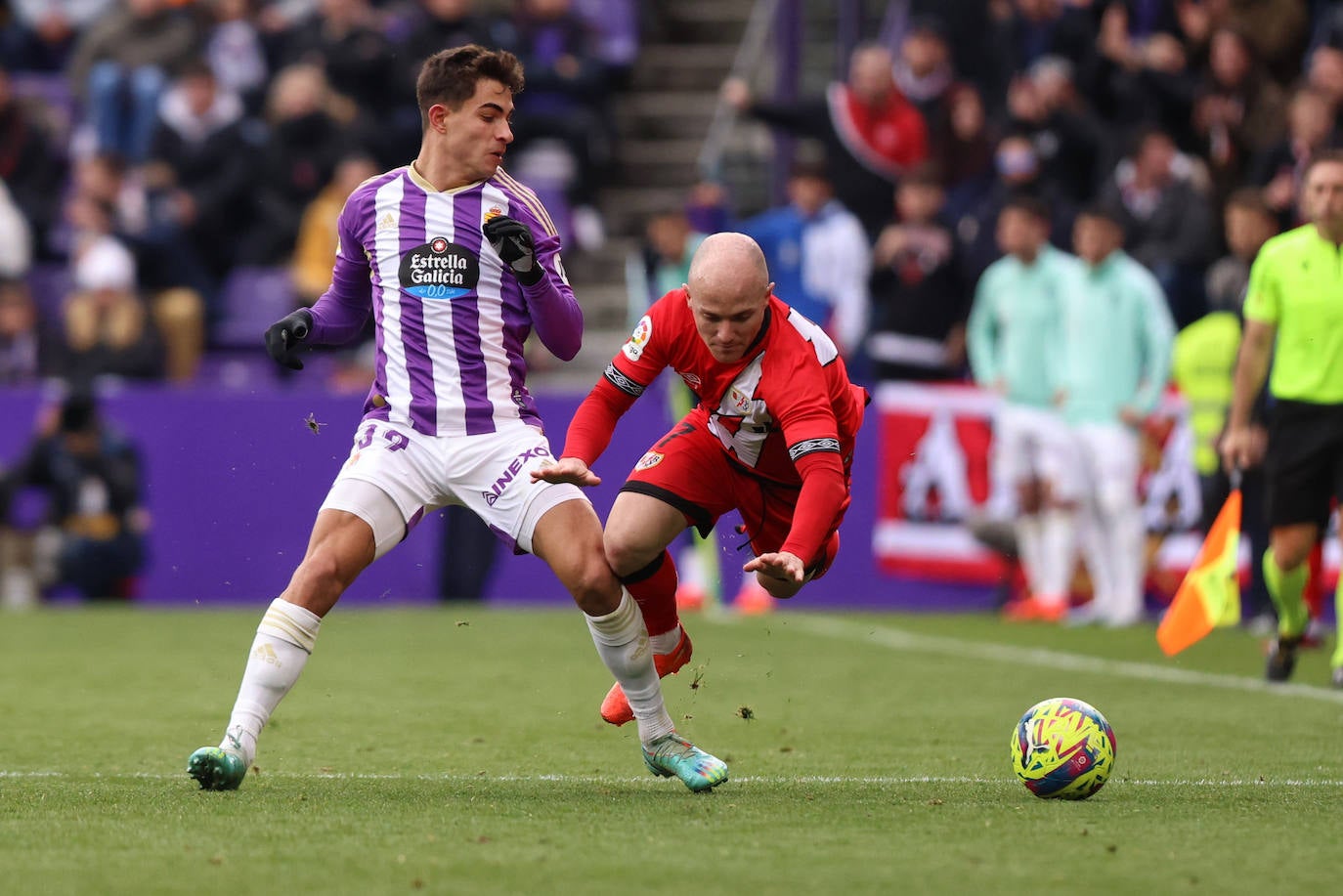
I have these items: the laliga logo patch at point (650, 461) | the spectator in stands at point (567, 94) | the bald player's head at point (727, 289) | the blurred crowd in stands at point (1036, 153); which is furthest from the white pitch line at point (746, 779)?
the spectator in stands at point (567, 94)

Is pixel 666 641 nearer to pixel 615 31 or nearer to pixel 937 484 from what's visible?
pixel 937 484

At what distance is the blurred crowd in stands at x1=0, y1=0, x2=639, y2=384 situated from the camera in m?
16.8

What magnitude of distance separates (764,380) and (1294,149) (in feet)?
25.3

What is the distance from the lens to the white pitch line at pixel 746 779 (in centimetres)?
670

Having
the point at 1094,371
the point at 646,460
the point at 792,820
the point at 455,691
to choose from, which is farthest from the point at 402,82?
the point at 792,820

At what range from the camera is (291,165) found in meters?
17.6

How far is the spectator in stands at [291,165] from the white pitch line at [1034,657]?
582 cm

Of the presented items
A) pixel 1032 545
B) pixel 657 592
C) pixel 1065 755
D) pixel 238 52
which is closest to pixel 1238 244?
pixel 1032 545

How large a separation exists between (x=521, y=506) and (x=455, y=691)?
3592 millimetres

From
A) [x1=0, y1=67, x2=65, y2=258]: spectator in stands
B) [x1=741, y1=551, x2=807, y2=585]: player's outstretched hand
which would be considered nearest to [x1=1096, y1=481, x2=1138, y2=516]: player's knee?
[x1=741, y1=551, x2=807, y2=585]: player's outstretched hand

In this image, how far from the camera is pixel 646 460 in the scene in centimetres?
710

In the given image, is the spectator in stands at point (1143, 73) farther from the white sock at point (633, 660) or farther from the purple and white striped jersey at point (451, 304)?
the white sock at point (633, 660)

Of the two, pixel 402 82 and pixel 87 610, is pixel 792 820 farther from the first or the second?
pixel 402 82

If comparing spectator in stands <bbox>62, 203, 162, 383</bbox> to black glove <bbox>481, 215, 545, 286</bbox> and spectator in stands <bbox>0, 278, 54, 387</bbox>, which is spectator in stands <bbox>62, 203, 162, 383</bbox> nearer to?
spectator in stands <bbox>0, 278, 54, 387</bbox>
